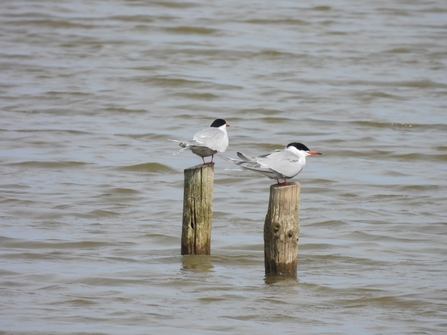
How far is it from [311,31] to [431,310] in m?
18.6

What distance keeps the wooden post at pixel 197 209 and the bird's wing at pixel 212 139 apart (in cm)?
26

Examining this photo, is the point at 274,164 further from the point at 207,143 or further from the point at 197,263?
the point at 197,263

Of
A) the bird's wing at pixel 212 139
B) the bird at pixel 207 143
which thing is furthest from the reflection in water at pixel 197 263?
the bird's wing at pixel 212 139

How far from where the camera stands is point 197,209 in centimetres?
A: 758

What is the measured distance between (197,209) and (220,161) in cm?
624

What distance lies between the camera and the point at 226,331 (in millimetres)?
6371

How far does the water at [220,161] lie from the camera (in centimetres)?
703

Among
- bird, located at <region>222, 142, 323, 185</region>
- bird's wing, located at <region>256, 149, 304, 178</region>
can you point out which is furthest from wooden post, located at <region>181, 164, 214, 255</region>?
bird's wing, located at <region>256, 149, 304, 178</region>

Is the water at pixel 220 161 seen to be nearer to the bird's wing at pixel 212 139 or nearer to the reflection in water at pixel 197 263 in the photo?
the reflection in water at pixel 197 263

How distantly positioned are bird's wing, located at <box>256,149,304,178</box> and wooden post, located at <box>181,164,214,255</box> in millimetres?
602

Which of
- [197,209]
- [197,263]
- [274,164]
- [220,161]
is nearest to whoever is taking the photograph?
[274,164]

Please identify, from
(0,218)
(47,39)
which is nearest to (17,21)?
(47,39)

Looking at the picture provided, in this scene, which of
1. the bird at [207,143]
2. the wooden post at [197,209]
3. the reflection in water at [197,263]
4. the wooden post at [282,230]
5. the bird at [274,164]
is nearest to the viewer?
the wooden post at [282,230]

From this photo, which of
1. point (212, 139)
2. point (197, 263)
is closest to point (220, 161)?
point (197, 263)
